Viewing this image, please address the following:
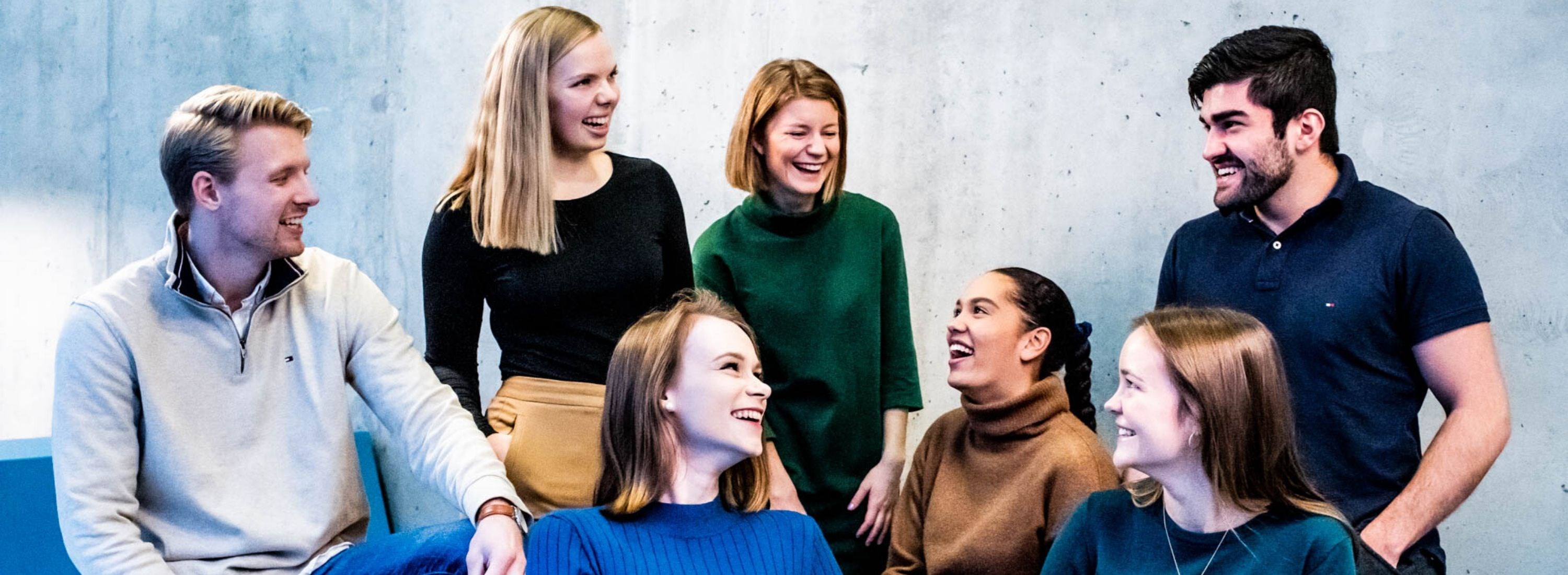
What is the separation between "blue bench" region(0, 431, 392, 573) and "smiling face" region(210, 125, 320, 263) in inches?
55.0

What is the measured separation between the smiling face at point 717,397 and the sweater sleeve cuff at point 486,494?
11.6 inches

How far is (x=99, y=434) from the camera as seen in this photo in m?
2.16

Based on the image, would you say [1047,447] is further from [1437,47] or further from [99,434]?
[99,434]

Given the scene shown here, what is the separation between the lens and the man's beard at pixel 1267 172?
2475 millimetres

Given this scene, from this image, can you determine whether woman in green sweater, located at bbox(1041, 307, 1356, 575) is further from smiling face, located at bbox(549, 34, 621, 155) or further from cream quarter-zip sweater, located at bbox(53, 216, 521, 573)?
smiling face, located at bbox(549, 34, 621, 155)

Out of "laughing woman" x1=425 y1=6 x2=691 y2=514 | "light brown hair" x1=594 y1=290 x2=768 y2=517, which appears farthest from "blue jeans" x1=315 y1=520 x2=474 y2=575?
"laughing woman" x1=425 y1=6 x2=691 y2=514

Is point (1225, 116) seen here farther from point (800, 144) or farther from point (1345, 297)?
point (800, 144)

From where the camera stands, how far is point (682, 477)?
7.24 feet

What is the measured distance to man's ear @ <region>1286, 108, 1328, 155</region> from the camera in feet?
8.14

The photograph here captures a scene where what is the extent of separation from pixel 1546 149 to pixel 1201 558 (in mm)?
1480

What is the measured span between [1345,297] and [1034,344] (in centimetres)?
62

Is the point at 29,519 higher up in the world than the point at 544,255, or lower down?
lower down

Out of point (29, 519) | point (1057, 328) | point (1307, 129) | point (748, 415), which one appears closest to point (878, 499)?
point (1057, 328)

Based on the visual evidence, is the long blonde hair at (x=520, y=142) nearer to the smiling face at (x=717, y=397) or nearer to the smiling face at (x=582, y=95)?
the smiling face at (x=582, y=95)
